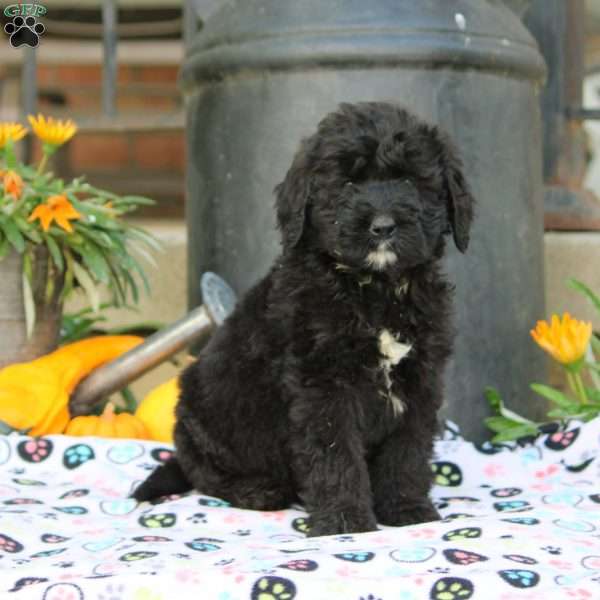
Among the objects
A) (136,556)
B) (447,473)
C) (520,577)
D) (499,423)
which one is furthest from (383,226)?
(499,423)

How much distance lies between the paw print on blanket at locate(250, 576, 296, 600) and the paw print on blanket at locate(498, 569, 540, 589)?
0.47m

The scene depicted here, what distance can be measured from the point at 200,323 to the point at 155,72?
3.82 metres

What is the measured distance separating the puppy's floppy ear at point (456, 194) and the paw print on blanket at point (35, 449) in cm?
166

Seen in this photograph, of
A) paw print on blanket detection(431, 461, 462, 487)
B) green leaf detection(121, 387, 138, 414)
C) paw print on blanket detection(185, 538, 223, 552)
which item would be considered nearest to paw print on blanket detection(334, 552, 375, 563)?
paw print on blanket detection(185, 538, 223, 552)

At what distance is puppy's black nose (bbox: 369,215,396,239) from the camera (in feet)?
9.02

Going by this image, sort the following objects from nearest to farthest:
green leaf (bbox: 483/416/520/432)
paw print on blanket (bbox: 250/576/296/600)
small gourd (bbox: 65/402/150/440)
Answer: paw print on blanket (bbox: 250/576/296/600)
green leaf (bbox: 483/416/520/432)
small gourd (bbox: 65/402/150/440)

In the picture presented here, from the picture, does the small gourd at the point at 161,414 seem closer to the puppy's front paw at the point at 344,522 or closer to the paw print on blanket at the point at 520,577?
the puppy's front paw at the point at 344,522

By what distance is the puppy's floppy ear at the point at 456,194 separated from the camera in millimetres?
2988

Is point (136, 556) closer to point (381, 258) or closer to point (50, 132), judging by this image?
point (381, 258)

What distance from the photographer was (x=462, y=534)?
273 cm

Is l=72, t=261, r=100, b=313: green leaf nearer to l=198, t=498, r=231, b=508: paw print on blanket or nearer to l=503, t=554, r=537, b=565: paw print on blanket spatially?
l=198, t=498, r=231, b=508: paw print on blanket

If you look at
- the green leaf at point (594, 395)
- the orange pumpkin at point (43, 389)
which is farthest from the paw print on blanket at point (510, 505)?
the orange pumpkin at point (43, 389)

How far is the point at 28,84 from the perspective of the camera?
5805 mm

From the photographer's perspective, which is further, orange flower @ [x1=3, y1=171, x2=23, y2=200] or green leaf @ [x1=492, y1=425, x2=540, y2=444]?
orange flower @ [x1=3, y1=171, x2=23, y2=200]
